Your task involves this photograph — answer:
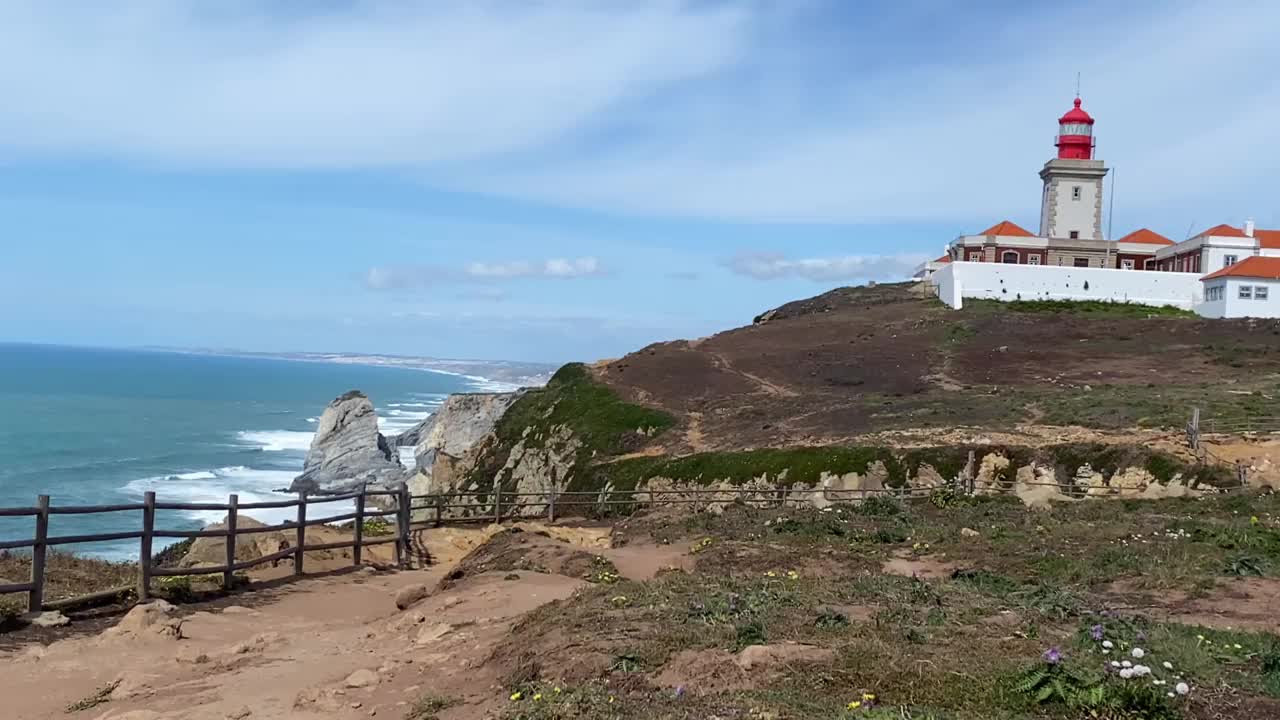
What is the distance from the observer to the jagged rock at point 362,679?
356 inches

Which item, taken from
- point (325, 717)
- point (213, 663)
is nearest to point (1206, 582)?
point (325, 717)

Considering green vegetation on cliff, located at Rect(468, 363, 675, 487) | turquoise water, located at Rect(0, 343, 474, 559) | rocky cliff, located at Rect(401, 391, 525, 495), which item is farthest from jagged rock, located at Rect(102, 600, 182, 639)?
rocky cliff, located at Rect(401, 391, 525, 495)

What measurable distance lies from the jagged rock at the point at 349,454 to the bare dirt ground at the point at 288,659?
65.4m

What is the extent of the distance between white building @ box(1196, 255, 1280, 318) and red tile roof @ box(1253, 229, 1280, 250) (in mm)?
5207

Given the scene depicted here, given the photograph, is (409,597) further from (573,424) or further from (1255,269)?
(1255,269)

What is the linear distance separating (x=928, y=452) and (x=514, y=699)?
28.8 meters

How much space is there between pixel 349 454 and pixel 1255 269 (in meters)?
67.5

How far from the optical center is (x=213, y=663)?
35.0 ft

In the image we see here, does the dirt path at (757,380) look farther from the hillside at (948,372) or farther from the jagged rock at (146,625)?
the jagged rock at (146,625)

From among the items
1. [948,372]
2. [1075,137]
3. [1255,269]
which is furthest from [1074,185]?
[948,372]

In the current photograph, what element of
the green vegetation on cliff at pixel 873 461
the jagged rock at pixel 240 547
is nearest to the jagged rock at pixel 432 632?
the jagged rock at pixel 240 547

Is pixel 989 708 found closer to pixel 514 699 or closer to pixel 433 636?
pixel 514 699

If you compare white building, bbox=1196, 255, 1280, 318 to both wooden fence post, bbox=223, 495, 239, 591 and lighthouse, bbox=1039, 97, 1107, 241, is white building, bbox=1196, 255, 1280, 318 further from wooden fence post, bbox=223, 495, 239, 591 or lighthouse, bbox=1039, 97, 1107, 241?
wooden fence post, bbox=223, 495, 239, 591

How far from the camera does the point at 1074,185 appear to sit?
76250 millimetres
